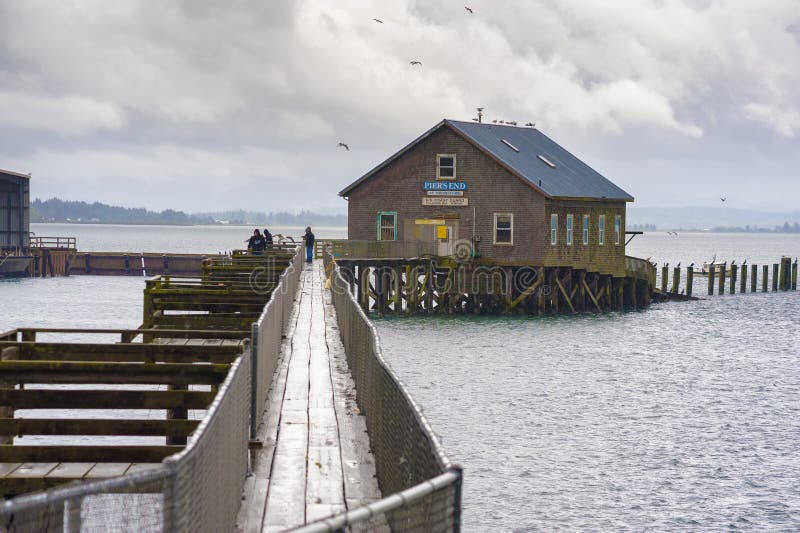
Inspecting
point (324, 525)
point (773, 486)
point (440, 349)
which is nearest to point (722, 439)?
point (773, 486)

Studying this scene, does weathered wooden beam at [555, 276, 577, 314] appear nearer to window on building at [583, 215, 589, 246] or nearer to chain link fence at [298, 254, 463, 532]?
window on building at [583, 215, 589, 246]

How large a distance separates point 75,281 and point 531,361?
68467 millimetres

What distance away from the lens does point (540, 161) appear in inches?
2518

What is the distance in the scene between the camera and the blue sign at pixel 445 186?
58.9m

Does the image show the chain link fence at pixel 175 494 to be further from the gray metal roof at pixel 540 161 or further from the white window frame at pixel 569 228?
the white window frame at pixel 569 228

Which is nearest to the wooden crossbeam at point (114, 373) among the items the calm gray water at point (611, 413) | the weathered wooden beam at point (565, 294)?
the calm gray water at point (611, 413)

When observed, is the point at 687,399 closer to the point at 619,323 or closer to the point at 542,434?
the point at 542,434

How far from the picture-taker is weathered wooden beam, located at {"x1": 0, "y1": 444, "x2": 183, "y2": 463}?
402 inches

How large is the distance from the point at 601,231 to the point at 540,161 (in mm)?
5909

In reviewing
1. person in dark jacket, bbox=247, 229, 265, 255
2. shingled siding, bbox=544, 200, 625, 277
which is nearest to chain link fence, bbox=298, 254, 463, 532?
person in dark jacket, bbox=247, 229, 265, 255

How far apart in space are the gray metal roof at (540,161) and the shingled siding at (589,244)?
687 millimetres

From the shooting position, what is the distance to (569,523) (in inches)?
814

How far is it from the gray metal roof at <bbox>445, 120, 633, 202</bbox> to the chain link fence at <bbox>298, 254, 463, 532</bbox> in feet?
149

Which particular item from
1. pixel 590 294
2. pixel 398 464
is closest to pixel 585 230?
pixel 590 294
